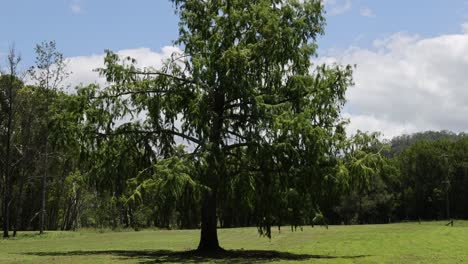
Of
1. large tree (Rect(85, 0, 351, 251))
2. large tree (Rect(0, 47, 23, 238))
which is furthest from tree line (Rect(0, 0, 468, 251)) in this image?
large tree (Rect(0, 47, 23, 238))

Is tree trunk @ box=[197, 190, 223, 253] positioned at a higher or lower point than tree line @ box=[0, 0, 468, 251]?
lower

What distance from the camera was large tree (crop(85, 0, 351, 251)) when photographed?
19641mm

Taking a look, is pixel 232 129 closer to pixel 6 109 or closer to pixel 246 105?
pixel 246 105

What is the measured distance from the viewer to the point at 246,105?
20.8m

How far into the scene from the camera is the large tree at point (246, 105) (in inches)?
773

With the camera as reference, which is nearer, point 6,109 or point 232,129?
point 232,129

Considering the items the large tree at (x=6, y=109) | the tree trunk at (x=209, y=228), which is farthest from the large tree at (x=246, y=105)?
the large tree at (x=6, y=109)

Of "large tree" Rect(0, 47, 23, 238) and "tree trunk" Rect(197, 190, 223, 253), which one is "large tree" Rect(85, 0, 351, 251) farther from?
"large tree" Rect(0, 47, 23, 238)

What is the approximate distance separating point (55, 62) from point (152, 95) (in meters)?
25.1

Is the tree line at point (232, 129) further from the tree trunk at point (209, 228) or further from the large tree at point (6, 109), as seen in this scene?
the large tree at point (6, 109)

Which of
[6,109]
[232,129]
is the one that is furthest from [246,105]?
[6,109]

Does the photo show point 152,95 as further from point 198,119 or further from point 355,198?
point 355,198

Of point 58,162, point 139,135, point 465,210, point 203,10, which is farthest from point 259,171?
point 465,210

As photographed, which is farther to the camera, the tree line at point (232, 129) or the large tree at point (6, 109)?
the large tree at point (6, 109)
